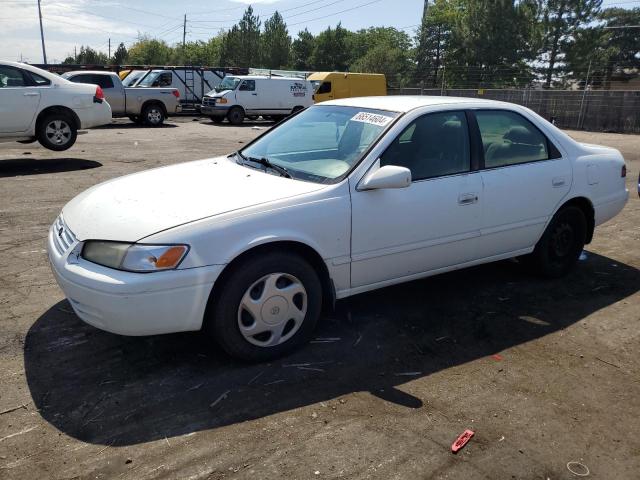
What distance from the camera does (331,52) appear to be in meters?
86.2

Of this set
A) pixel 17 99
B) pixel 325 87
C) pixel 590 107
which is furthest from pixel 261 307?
pixel 590 107

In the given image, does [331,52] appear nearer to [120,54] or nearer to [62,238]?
[120,54]

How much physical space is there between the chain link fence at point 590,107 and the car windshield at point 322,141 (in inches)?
972

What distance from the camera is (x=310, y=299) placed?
348 centimetres

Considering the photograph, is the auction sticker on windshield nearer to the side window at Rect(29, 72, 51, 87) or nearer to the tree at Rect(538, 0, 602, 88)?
the side window at Rect(29, 72, 51, 87)

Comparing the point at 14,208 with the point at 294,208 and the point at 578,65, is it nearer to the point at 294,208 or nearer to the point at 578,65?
the point at 294,208

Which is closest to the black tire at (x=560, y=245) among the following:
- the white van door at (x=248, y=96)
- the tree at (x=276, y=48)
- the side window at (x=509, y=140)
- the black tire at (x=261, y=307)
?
the side window at (x=509, y=140)

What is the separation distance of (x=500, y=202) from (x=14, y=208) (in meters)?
5.68

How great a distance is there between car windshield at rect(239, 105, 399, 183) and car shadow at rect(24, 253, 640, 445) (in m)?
1.11

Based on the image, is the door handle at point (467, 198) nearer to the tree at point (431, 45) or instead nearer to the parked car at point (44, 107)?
the parked car at point (44, 107)

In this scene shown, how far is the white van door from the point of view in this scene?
22.8 m

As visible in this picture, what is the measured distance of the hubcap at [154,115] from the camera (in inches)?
793

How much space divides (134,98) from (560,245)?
1763 centimetres

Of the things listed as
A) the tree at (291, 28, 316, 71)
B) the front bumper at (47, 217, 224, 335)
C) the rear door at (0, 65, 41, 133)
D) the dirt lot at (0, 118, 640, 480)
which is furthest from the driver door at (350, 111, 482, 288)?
the tree at (291, 28, 316, 71)
